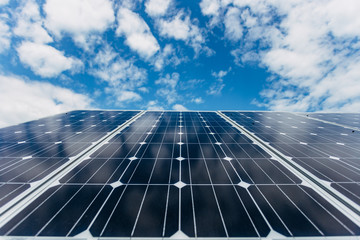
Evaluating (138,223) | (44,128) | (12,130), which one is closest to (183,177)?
(138,223)

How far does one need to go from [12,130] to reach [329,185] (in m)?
25.9

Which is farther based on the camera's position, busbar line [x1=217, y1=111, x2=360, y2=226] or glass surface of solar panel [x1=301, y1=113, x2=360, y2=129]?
glass surface of solar panel [x1=301, y1=113, x2=360, y2=129]

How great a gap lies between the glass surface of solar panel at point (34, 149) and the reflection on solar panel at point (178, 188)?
71 mm

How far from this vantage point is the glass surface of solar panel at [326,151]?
692 centimetres

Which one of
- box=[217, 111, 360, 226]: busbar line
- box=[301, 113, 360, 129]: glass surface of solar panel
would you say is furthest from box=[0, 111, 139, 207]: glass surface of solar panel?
box=[301, 113, 360, 129]: glass surface of solar panel

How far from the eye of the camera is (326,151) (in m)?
9.99

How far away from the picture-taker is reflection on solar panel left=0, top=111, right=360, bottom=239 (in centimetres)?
450

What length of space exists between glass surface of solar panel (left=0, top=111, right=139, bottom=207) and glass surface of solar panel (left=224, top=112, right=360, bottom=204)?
48.2 ft

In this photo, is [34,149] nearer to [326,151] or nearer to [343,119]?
[326,151]

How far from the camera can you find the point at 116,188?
6.16m

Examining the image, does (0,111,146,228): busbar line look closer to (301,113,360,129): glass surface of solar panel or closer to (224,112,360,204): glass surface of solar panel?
(224,112,360,204): glass surface of solar panel

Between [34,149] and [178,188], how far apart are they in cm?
1129

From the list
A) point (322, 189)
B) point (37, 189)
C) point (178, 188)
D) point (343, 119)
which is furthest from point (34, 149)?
point (343, 119)

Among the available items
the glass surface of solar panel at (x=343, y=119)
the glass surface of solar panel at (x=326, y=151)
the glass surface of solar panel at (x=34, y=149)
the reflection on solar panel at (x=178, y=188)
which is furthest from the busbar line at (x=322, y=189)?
the glass surface of solar panel at (x=343, y=119)
